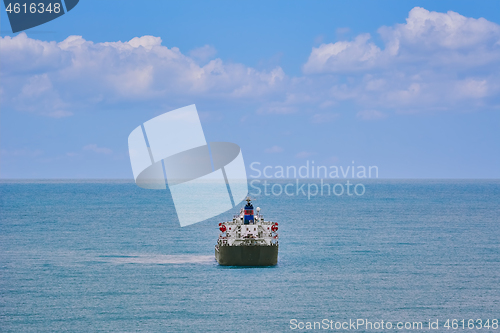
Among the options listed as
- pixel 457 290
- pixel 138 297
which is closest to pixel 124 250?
pixel 138 297

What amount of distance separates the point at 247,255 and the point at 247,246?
3.79 feet

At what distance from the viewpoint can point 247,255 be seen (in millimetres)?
75500

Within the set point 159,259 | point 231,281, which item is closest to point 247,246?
point 231,281

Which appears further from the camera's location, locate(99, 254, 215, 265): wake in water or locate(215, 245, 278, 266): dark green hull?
locate(99, 254, 215, 265): wake in water

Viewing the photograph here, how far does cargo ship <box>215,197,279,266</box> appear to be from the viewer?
75.3 m

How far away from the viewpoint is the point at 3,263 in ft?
268

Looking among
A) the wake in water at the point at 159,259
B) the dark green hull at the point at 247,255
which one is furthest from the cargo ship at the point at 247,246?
the wake in water at the point at 159,259

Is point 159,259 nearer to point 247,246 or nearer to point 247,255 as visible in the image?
point 247,255

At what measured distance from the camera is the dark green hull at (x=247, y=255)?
75.2m

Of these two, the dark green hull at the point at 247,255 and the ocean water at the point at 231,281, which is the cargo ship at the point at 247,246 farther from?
the ocean water at the point at 231,281

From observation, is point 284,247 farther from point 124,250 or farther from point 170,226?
point 170,226

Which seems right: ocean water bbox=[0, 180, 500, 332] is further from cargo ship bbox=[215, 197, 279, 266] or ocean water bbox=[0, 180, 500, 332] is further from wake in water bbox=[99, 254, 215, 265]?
cargo ship bbox=[215, 197, 279, 266]

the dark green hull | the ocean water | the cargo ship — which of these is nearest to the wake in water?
the ocean water

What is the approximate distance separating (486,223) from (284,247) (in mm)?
68061
